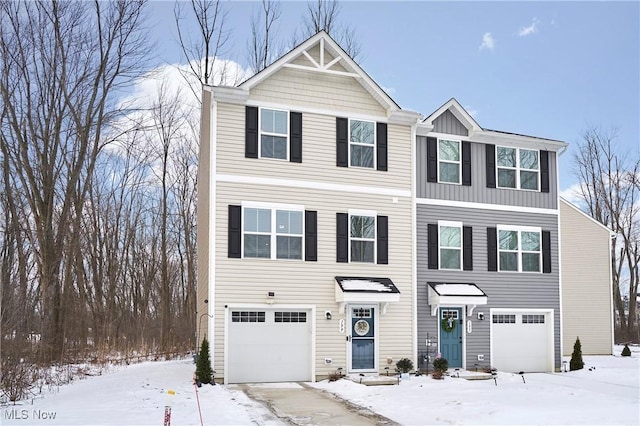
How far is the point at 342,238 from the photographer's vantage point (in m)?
18.7

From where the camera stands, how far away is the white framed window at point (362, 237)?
1889 cm

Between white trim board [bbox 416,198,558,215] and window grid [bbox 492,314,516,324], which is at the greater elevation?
white trim board [bbox 416,198,558,215]

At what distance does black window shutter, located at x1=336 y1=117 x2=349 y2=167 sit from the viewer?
18938 millimetres

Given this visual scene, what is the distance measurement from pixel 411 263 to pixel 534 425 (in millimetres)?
8918

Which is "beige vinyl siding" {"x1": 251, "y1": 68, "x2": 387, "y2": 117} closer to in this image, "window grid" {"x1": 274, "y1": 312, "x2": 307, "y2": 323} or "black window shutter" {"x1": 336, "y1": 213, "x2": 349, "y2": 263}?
"black window shutter" {"x1": 336, "y1": 213, "x2": 349, "y2": 263}

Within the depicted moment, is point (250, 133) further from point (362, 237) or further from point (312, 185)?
point (362, 237)

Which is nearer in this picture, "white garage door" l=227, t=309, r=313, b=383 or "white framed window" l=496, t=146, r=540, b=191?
"white garage door" l=227, t=309, r=313, b=383

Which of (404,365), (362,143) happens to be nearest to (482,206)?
(362,143)

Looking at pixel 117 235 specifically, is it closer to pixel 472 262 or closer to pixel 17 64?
pixel 17 64

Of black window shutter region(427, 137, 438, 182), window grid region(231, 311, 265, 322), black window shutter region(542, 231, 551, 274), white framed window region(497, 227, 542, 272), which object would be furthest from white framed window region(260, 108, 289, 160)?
black window shutter region(542, 231, 551, 274)

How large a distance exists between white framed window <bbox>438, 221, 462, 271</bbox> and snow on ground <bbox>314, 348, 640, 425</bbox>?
3.62 m

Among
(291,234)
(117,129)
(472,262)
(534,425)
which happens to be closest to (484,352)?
(472,262)

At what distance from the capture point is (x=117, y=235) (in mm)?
32344

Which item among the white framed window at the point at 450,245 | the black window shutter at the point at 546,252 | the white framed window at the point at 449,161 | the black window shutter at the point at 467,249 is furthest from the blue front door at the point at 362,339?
the black window shutter at the point at 546,252
